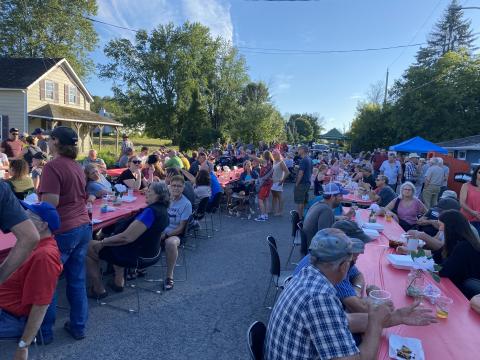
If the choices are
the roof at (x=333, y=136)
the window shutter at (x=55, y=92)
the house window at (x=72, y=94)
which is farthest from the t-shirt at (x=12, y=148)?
the roof at (x=333, y=136)

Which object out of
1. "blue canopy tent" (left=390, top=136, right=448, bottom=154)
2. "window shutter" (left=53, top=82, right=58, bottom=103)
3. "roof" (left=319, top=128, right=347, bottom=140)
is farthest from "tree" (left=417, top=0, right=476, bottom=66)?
"window shutter" (left=53, top=82, right=58, bottom=103)

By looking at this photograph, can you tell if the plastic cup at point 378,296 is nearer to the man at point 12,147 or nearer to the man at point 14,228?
the man at point 14,228

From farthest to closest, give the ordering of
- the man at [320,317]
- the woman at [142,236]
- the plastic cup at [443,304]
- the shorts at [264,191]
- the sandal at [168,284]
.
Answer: the shorts at [264,191]
the sandal at [168,284]
the woman at [142,236]
the plastic cup at [443,304]
the man at [320,317]

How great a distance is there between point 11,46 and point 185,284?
31437mm

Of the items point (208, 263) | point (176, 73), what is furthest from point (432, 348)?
point (176, 73)

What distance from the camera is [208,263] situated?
5637 millimetres

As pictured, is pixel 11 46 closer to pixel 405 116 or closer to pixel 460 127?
pixel 405 116

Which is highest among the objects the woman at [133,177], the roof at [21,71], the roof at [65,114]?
the roof at [21,71]

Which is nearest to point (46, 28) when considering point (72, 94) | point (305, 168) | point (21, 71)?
point (72, 94)

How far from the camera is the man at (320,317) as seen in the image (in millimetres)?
1587

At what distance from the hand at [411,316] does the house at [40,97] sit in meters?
17.5

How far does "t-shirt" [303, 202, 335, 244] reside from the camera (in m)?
4.05

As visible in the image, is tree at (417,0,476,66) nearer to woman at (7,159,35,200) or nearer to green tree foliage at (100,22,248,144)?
green tree foliage at (100,22,248,144)

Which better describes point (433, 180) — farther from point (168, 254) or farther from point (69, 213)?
point (69, 213)
